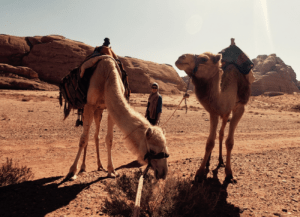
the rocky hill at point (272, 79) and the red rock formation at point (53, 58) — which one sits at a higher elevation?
the rocky hill at point (272, 79)

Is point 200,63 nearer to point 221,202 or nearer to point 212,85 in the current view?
point 212,85

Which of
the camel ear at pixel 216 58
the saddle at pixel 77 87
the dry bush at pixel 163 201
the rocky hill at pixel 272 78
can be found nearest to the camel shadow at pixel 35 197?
the dry bush at pixel 163 201

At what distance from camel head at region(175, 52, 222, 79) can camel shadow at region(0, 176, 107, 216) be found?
3313 millimetres

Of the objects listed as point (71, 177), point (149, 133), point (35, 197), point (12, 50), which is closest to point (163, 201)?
point (149, 133)

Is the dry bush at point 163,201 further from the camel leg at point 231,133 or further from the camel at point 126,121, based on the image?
the camel leg at point 231,133

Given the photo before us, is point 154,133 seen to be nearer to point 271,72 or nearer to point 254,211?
point 254,211

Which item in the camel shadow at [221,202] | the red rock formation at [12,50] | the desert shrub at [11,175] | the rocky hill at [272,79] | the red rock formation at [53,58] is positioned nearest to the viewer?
the camel shadow at [221,202]

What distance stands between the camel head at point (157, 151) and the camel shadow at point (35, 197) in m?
1.95

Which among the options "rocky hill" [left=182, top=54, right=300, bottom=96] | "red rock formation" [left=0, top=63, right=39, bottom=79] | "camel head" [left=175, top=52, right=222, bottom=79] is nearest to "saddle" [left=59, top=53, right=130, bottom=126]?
"camel head" [left=175, top=52, right=222, bottom=79]

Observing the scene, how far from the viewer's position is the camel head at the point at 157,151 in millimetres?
2635

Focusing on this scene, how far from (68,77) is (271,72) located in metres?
88.2

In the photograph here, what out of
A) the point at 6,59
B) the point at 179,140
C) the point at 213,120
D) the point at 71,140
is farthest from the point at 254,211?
the point at 6,59

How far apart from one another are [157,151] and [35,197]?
258cm

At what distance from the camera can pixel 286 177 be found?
199 inches
